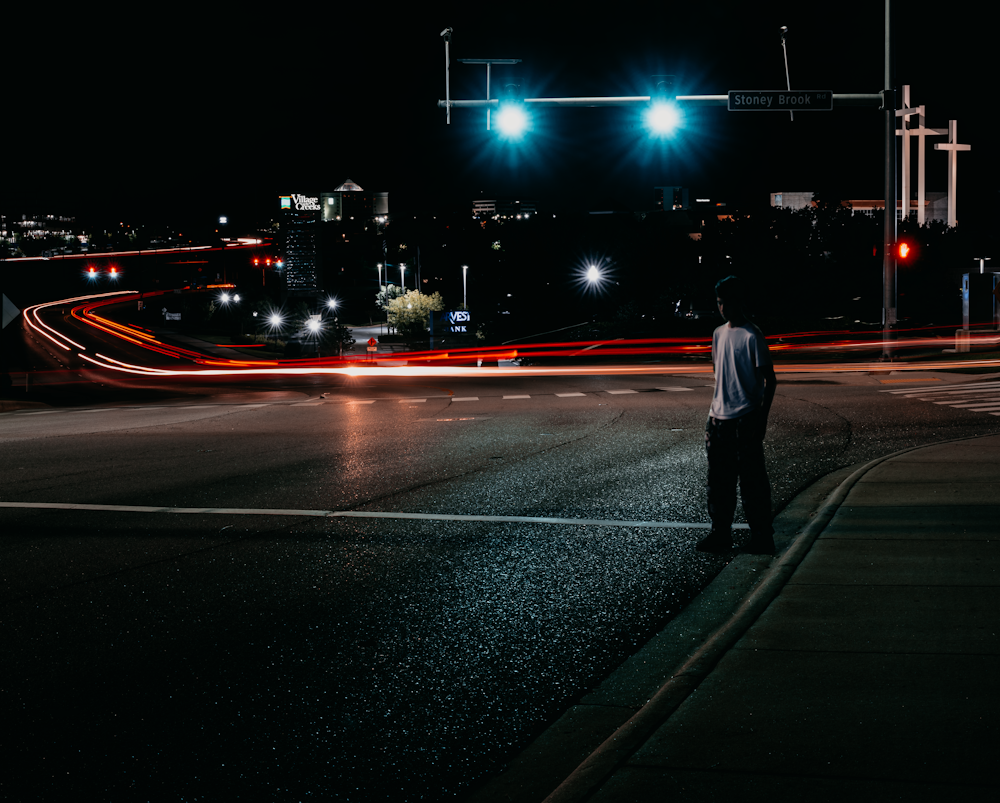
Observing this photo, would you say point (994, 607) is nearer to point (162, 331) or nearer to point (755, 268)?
point (755, 268)

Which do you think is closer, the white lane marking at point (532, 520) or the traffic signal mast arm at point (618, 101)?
the white lane marking at point (532, 520)

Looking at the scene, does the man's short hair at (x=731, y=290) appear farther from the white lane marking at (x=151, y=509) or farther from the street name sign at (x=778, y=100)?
the street name sign at (x=778, y=100)

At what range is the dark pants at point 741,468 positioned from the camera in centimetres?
654

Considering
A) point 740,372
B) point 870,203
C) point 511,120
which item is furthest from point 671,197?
point 740,372

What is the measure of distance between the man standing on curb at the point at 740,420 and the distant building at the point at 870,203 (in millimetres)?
112072

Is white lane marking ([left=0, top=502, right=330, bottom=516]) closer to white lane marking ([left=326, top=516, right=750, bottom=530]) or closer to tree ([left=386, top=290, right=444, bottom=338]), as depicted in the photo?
white lane marking ([left=326, top=516, right=750, bottom=530])

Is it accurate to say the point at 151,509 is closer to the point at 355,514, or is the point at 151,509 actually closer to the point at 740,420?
the point at 355,514

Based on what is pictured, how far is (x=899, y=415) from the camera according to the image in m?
14.7

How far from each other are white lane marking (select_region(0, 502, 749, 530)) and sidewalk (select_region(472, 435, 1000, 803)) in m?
1.40

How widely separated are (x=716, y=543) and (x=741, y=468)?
2.18 feet

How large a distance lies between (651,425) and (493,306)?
104 m

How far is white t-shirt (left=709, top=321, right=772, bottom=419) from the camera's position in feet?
21.5

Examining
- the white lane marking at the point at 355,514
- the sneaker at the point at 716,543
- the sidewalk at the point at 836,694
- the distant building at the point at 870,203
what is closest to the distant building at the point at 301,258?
the distant building at the point at 870,203

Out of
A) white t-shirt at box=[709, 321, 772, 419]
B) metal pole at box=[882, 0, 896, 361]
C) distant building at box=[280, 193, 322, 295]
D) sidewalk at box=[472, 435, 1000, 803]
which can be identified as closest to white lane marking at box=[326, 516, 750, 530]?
sidewalk at box=[472, 435, 1000, 803]
